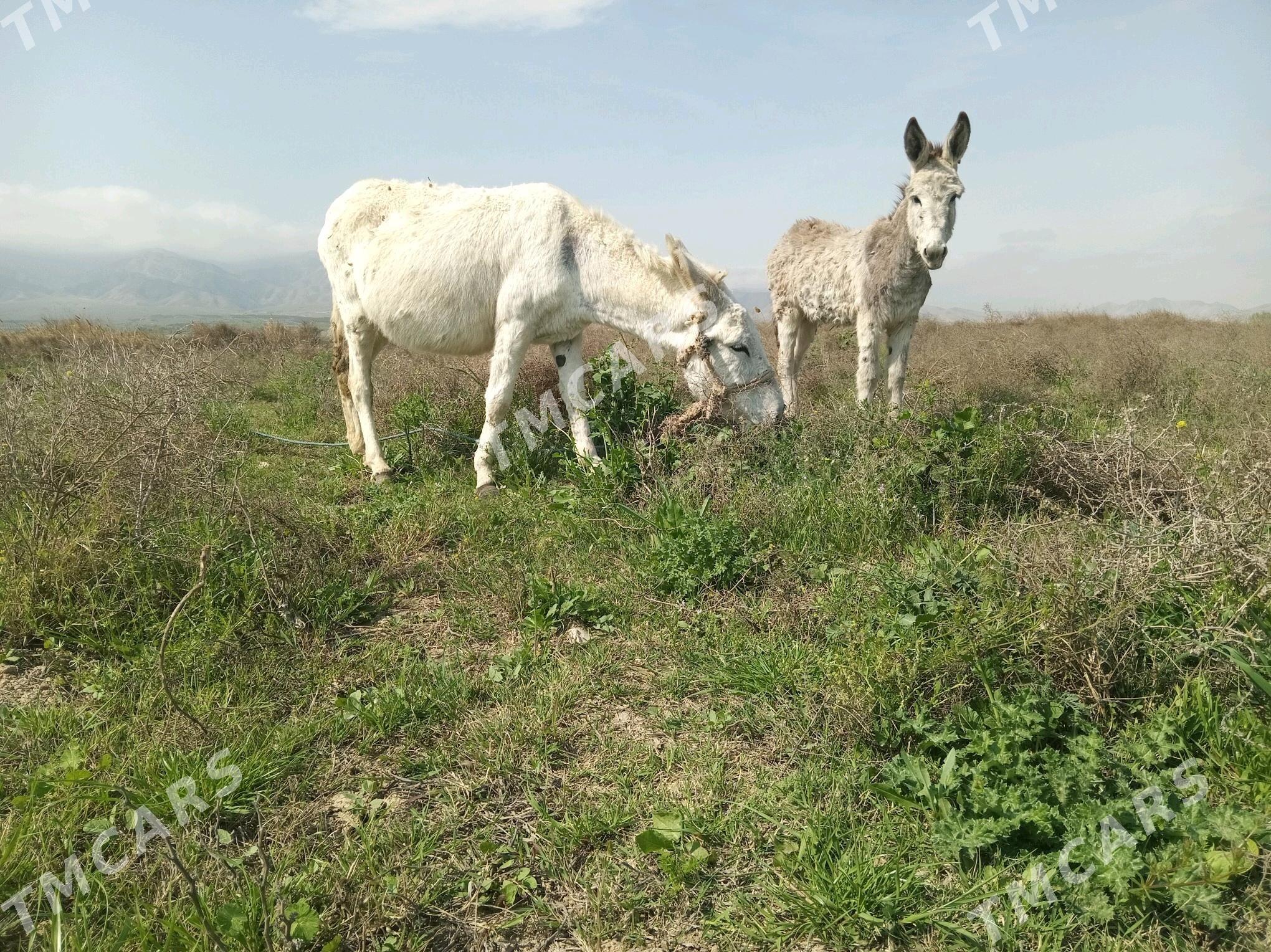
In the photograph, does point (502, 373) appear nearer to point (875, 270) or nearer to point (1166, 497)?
point (875, 270)

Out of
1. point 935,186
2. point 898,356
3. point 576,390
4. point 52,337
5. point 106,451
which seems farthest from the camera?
point 52,337

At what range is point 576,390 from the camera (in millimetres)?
5672

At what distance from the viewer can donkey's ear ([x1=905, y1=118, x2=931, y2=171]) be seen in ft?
20.3

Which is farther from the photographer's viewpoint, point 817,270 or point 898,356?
point 817,270

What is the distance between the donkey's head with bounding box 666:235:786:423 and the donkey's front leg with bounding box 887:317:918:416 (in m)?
2.59

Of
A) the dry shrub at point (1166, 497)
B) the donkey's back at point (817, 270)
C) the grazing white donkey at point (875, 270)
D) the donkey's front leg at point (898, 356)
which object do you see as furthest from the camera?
the donkey's back at point (817, 270)

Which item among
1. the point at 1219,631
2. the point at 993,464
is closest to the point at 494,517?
the point at 993,464

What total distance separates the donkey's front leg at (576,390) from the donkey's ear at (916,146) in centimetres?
356

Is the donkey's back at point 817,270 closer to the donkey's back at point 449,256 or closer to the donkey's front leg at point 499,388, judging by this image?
the donkey's back at point 449,256

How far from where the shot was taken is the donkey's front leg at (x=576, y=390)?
5480 millimetres

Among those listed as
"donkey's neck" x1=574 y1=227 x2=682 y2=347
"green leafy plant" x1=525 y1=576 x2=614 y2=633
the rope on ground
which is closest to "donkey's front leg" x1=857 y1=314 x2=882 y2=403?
"donkey's neck" x1=574 y1=227 x2=682 y2=347

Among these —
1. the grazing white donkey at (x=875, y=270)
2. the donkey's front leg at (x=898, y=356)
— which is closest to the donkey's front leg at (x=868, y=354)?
the grazing white donkey at (x=875, y=270)

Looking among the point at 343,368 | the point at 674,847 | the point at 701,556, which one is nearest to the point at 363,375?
the point at 343,368

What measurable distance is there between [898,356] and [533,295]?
13.3 ft
